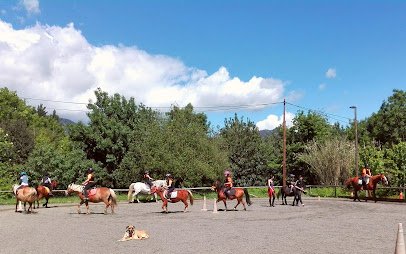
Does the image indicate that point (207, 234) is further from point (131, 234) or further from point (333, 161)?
point (333, 161)

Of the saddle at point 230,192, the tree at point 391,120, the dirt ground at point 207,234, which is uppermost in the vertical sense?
the tree at point 391,120

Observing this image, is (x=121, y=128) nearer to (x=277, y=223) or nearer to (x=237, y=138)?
(x=237, y=138)

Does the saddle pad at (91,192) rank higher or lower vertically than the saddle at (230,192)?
lower

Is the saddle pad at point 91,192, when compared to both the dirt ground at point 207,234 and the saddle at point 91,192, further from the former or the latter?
the dirt ground at point 207,234

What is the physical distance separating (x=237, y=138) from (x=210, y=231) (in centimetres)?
4904

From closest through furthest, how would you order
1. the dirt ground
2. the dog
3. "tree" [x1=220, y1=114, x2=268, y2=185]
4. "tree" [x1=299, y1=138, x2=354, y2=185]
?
the dirt ground
the dog
"tree" [x1=299, y1=138, x2=354, y2=185]
"tree" [x1=220, y1=114, x2=268, y2=185]

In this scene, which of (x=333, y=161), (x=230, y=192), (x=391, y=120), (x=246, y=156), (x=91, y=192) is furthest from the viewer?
(x=391, y=120)

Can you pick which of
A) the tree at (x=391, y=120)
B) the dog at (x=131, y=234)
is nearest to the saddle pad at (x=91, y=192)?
the dog at (x=131, y=234)

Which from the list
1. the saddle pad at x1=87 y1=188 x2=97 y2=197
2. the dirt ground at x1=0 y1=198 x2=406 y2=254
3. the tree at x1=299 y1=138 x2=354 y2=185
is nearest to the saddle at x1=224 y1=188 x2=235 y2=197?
the dirt ground at x1=0 y1=198 x2=406 y2=254

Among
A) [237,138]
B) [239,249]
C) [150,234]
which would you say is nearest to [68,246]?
[150,234]

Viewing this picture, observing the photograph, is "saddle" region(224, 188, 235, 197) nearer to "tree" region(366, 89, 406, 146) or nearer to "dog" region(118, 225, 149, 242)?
"dog" region(118, 225, 149, 242)

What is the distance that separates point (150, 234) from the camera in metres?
15.1

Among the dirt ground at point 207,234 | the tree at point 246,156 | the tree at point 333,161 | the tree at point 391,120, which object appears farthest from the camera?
the tree at point 391,120

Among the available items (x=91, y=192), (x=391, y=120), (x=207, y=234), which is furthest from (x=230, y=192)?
(x=391, y=120)
